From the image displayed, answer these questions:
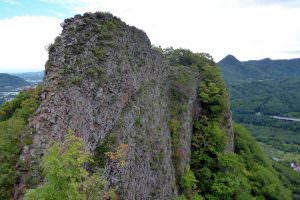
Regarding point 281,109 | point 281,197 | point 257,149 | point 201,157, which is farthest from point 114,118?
point 281,109

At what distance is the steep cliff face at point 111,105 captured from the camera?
14398 mm

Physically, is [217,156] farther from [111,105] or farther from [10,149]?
[10,149]

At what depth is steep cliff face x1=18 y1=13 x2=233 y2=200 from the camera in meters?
14.4

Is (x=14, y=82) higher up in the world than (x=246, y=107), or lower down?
higher up

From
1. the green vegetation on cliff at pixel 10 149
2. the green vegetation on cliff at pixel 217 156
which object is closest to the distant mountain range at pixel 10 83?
the green vegetation on cliff at pixel 217 156

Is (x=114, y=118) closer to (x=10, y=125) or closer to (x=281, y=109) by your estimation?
(x=10, y=125)

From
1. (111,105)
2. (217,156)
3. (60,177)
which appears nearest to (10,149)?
(111,105)

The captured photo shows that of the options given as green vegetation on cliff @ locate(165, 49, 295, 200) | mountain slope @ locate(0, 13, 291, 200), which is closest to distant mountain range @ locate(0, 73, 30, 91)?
green vegetation on cliff @ locate(165, 49, 295, 200)

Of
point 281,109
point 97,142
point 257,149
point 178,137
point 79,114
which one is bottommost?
point 281,109

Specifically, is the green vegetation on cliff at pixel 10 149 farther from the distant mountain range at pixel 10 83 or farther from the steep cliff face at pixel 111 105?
the distant mountain range at pixel 10 83

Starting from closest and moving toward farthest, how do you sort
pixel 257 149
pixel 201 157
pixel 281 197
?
pixel 201 157, pixel 281 197, pixel 257 149

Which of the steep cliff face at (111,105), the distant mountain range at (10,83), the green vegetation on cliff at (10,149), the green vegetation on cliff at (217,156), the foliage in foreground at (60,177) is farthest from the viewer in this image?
the distant mountain range at (10,83)

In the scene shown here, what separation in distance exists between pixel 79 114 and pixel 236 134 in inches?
1356

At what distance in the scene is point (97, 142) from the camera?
15.5 metres
